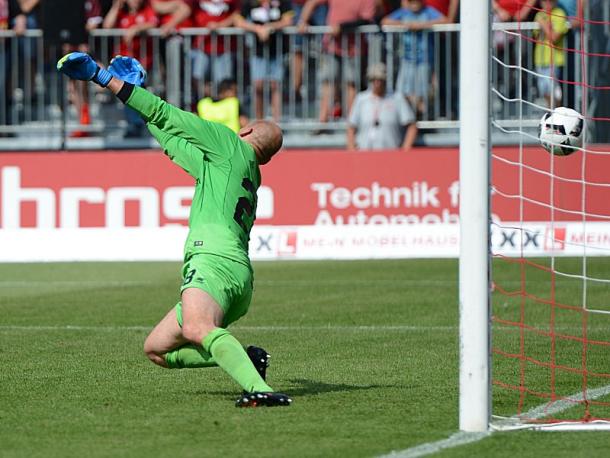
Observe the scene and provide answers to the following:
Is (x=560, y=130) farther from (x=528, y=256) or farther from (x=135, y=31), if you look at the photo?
(x=135, y=31)

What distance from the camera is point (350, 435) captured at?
7180 millimetres

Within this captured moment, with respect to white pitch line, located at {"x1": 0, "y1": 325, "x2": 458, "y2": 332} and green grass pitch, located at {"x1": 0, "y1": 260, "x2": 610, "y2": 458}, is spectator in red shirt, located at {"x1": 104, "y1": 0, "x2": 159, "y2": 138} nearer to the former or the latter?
green grass pitch, located at {"x1": 0, "y1": 260, "x2": 610, "y2": 458}

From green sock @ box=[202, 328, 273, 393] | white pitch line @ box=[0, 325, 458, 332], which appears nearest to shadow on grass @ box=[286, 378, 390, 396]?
green sock @ box=[202, 328, 273, 393]

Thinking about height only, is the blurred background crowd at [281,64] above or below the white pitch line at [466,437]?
above

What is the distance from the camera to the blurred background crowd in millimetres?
21891

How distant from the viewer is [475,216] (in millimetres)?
7164

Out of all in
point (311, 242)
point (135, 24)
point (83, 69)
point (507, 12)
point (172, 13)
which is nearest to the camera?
point (83, 69)

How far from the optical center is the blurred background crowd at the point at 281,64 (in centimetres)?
2189

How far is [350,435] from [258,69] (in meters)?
16.3

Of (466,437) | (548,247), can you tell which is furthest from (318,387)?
(548,247)

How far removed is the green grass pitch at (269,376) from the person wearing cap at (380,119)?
4.70 m

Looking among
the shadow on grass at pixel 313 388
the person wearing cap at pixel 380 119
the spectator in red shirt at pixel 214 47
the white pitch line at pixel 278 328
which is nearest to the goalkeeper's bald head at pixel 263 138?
the shadow on grass at pixel 313 388

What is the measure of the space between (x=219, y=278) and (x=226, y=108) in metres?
13.8

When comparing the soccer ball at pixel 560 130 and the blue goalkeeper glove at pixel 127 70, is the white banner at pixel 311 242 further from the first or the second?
the blue goalkeeper glove at pixel 127 70
